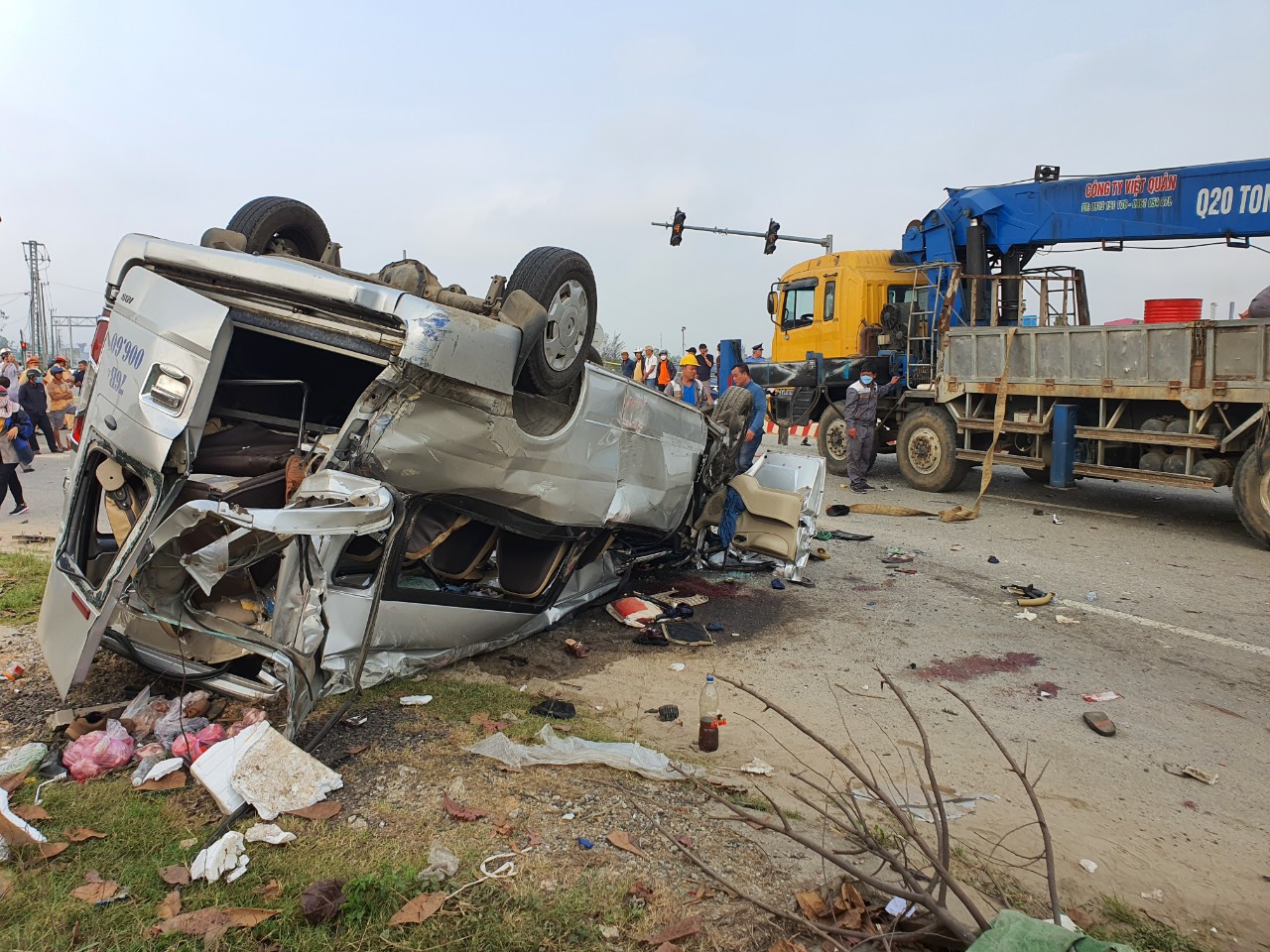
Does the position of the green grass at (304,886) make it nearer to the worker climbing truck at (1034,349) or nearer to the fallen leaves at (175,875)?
the fallen leaves at (175,875)

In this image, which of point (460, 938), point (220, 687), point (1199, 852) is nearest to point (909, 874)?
point (460, 938)

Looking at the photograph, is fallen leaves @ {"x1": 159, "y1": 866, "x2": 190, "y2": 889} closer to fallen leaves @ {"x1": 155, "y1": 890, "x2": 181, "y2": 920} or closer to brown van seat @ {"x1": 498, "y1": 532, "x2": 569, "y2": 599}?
fallen leaves @ {"x1": 155, "y1": 890, "x2": 181, "y2": 920}

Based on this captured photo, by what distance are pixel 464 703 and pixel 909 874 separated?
85.0 inches

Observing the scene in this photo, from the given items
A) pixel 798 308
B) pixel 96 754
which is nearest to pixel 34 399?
pixel 798 308

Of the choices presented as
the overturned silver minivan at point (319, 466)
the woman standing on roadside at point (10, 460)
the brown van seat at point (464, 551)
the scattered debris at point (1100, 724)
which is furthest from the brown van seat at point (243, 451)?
the woman standing on roadside at point (10, 460)

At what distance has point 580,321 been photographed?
4.05m

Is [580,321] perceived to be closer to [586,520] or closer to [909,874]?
[586,520]

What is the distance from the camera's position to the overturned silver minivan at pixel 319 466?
3.06 meters

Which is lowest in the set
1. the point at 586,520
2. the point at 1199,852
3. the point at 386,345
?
the point at 1199,852

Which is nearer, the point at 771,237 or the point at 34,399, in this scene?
the point at 34,399

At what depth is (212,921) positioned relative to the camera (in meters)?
2.25

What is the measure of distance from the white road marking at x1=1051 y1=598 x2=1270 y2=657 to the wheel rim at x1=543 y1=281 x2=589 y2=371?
13.5ft

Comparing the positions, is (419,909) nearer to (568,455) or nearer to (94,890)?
(94,890)

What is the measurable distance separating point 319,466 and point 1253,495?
8179 millimetres
